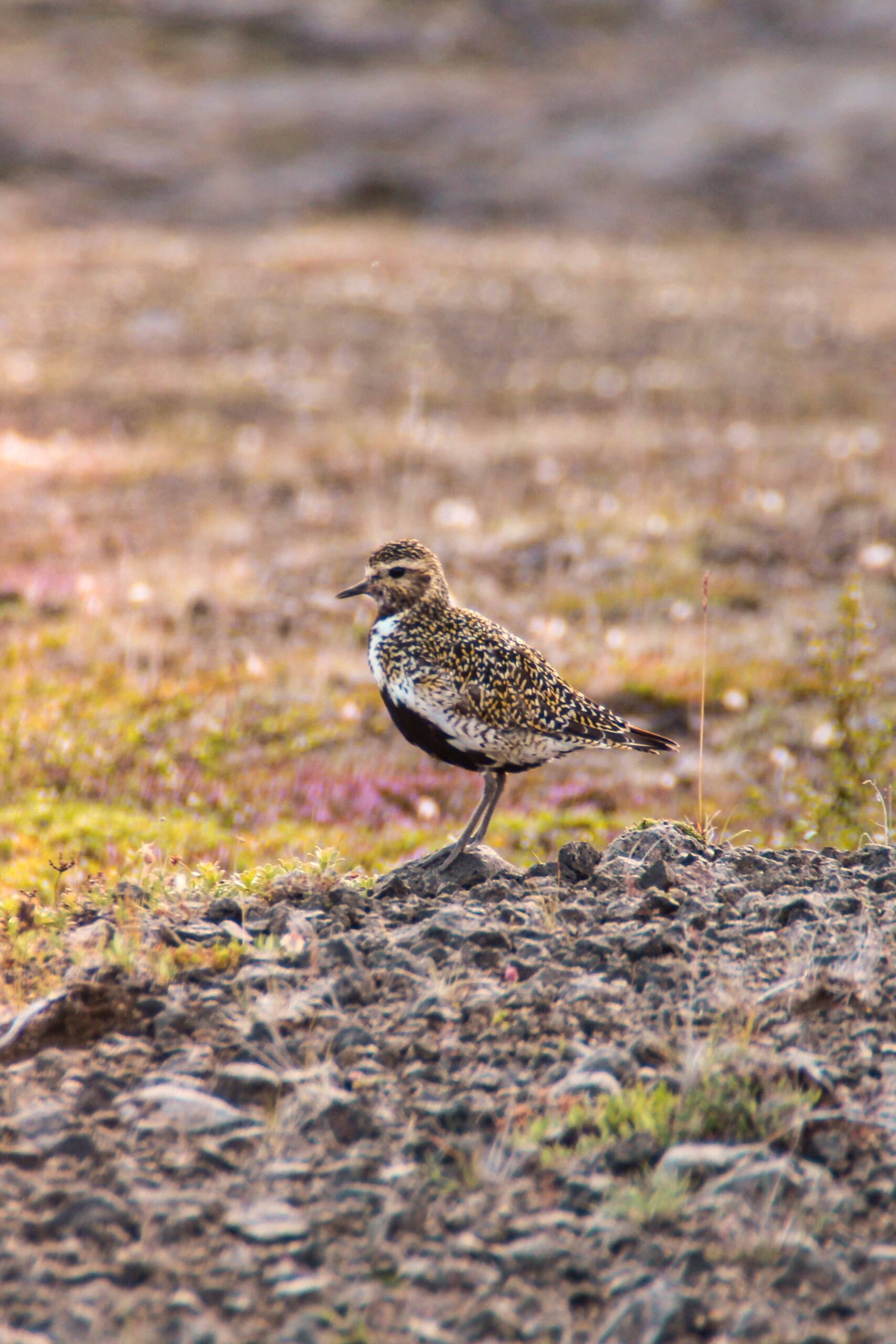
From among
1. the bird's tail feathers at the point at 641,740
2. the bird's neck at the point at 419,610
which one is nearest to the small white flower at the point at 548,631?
the bird's tail feathers at the point at 641,740

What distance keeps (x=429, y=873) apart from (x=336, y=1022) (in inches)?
58.8

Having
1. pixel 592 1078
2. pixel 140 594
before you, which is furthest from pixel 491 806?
pixel 140 594

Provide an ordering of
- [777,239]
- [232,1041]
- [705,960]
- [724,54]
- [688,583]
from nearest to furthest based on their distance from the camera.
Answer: [232,1041] < [705,960] < [688,583] < [777,239] < [724,54]

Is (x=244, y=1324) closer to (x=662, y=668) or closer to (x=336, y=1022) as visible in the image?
(x=336, y=1022)

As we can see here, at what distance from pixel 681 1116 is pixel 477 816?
7.26ft

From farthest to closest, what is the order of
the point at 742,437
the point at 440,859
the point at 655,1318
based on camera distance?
the point at 742,437
the point at 440,859
the point at 655,1318

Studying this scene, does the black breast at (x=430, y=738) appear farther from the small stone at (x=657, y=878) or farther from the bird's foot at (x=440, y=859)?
the small stone at (x=657, y=878)

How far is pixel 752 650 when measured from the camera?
12367 millimetres

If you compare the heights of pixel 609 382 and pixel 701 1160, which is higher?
pixel 609 382

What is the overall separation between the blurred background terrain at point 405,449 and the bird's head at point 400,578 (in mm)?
1646

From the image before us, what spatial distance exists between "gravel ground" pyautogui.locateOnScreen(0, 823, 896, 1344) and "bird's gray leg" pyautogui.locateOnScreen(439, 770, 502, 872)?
15.8 inches

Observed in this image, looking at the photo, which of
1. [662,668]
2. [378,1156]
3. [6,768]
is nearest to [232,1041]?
[378,1156]

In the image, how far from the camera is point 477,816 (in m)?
6.25

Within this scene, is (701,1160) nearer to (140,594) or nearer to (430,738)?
(430,738)
